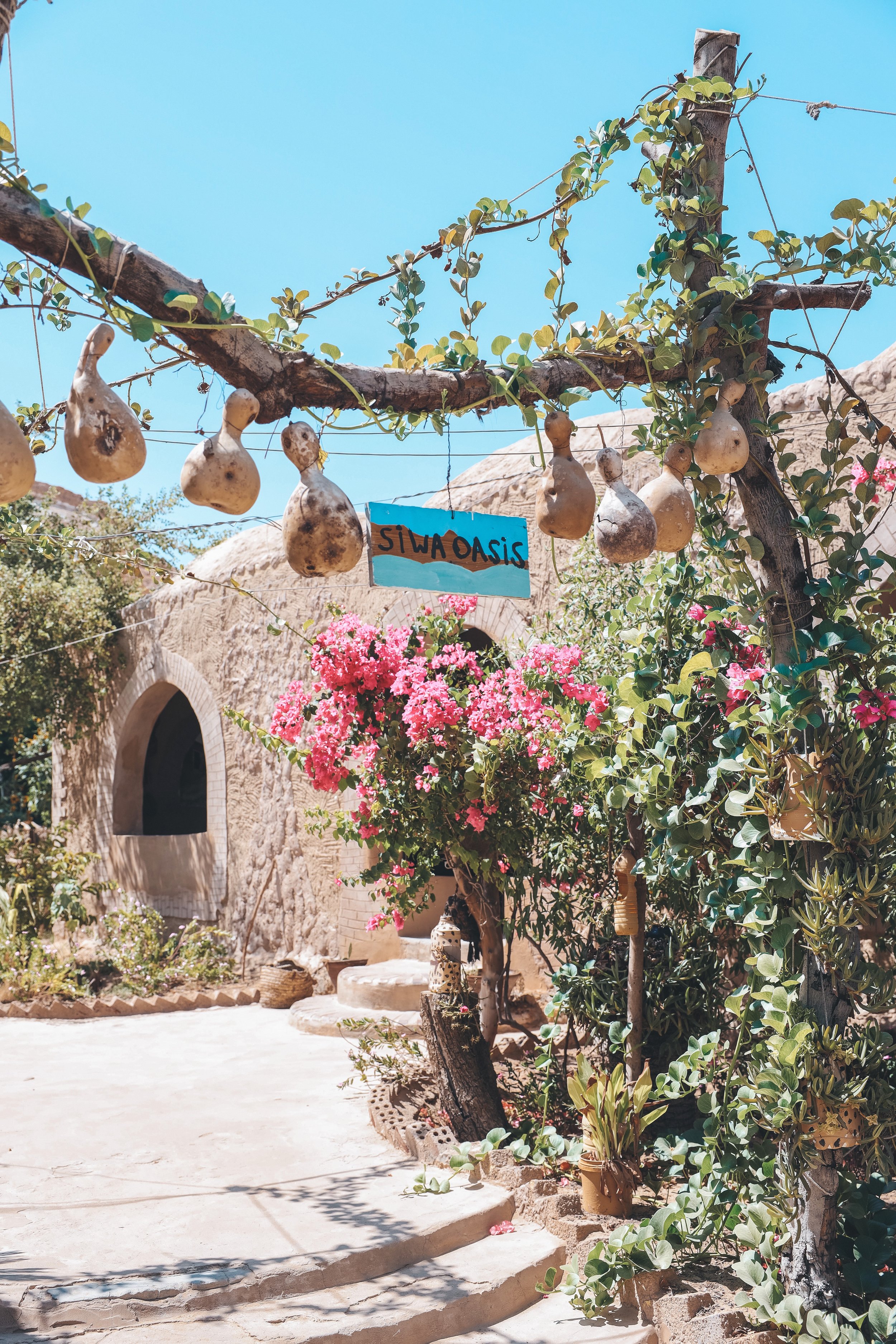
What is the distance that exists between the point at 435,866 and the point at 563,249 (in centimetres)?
330

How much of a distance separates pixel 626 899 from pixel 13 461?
9.14 feet

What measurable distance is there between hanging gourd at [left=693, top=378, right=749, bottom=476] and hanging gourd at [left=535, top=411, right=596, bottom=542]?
0.91 ft

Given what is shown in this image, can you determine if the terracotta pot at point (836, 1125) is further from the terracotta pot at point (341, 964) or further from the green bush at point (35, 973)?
the green bush at point (35, 973)

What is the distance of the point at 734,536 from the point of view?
8.54 feet

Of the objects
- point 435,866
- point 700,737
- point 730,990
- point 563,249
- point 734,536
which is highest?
point 563,249

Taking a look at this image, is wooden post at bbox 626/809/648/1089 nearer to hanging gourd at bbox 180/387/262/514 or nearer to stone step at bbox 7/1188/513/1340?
stone step at bbox 7/1188/513/1340

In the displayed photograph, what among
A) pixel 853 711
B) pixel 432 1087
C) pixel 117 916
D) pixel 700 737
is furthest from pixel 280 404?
pixel 117 916

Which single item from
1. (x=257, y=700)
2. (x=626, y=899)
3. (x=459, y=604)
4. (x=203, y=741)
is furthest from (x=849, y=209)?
(x=203, y=741)

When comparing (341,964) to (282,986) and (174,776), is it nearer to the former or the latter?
(282,986)

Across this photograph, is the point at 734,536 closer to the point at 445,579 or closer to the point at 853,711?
the point at 853,711

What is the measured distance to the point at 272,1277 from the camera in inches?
123

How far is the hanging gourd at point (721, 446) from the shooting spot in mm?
2293

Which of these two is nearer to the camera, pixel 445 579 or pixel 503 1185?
pixel 503 1185

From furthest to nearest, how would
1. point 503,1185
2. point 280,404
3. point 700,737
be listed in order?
point 503,1185, point 700,737, point 280,404
